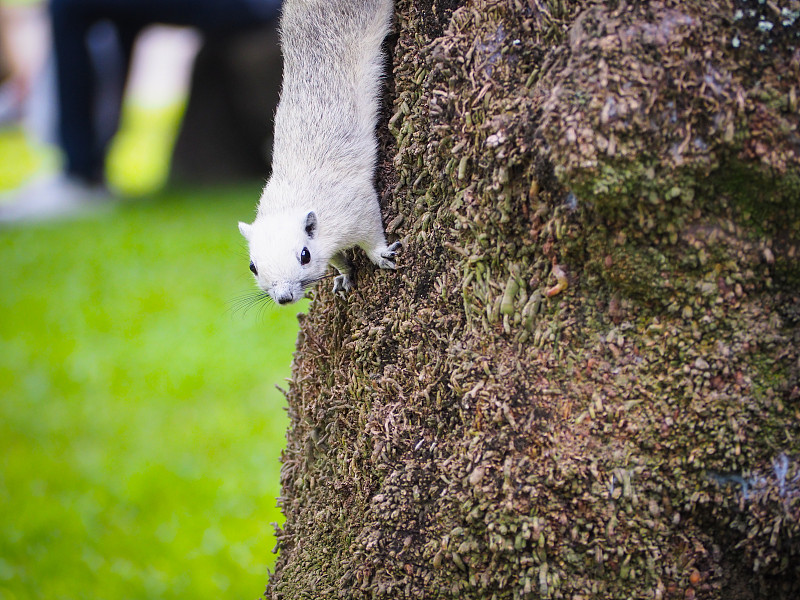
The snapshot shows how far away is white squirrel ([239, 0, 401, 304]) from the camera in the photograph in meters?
2.53

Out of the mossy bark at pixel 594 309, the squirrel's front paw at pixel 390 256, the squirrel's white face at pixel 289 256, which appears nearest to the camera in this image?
the mossy bark at pixel 594 309

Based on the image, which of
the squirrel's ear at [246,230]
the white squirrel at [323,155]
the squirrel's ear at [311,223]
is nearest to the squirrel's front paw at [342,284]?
the white squirrel at [323,155]

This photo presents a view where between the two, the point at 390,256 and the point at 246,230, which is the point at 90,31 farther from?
the point at 390,256

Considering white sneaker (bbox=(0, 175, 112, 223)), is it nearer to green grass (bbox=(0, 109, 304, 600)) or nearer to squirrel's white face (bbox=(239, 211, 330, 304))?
green grass (bbox=(0, 109, 304, 600))

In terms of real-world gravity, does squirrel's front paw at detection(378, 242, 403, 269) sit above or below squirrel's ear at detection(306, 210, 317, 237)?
below

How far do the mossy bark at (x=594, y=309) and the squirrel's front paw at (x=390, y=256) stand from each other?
0.06m

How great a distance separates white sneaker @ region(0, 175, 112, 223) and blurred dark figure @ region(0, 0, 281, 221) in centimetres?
1

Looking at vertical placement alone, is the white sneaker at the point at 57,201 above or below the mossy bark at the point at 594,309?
above

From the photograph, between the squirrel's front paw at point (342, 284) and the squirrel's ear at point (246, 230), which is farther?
the squirrel's ear at point (246, 230)

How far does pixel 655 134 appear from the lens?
170cm

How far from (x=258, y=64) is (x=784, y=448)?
10497 mm

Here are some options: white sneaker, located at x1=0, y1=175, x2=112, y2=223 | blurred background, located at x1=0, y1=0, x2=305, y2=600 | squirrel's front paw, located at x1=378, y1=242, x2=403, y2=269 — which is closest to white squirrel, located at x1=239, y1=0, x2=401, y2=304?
squirrel's front paw, located at x1=378, y1=242, x2=403, y2=269

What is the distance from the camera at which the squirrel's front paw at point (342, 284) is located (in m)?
2.58

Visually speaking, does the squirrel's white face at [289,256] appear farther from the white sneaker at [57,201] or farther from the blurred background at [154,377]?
the white sneaker at [57,201]
